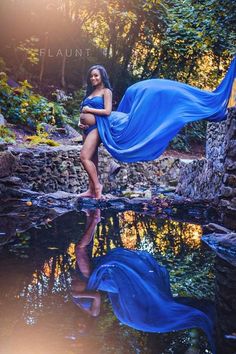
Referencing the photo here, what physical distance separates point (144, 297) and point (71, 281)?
1.41ft

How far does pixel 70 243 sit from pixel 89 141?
2.28 metres

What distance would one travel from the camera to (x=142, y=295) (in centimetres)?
220

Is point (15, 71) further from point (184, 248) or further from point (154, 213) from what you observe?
point (184, 248)

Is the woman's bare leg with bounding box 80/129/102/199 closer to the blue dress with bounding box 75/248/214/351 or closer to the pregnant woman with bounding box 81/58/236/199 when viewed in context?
the pregnant woman with bounding box 81/58/236/199

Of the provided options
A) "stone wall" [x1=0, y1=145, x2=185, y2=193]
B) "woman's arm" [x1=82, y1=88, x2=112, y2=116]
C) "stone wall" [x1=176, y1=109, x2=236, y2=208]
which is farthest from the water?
"stone wall" [x1=0, y1=145, x2=185, y2=193]

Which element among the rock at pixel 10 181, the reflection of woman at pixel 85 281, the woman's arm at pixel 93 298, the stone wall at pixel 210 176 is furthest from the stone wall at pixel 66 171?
the woman's arm at pixel 93 298

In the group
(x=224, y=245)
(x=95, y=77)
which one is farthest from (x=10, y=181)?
(x=224, y=245)

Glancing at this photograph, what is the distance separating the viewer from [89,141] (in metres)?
5.26

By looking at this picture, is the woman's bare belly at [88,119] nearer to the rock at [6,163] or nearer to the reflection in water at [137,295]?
the rock at [6,163]

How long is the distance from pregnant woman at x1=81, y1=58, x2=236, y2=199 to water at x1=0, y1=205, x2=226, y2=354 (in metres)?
1.12

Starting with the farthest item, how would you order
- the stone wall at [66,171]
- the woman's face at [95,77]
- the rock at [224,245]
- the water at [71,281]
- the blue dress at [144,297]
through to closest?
the stone wall at [66,171] < the woman's face at [95,77] < the rock at [224,245] < the blue dress at [144,297] < the water at [71,281]

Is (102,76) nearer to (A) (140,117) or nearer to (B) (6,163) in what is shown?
(A) (140,117)

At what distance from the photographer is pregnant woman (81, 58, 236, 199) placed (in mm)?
4953

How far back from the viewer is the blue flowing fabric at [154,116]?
4.86 metres
